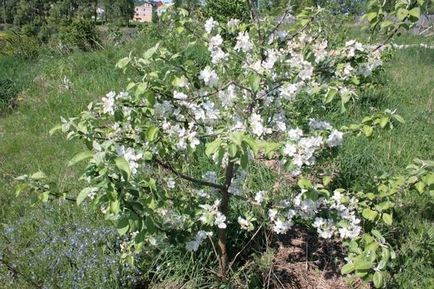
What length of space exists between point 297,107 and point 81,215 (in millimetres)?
1763

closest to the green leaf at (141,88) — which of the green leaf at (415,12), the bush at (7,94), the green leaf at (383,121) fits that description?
the green leaf at (383,121)

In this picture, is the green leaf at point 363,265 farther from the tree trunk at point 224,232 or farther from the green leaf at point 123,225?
the green leaf at point 123,225

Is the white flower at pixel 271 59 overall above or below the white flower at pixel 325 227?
above

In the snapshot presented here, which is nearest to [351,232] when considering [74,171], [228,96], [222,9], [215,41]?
[228,96]

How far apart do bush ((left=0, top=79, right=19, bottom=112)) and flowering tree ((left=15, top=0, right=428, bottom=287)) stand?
4.87 metres

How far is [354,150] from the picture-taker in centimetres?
370

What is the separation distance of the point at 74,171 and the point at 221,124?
2.53 metres

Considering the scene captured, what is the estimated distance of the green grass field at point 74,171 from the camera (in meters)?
2.67

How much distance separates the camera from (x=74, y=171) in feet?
13.7

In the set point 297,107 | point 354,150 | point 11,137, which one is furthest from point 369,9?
point 11,137

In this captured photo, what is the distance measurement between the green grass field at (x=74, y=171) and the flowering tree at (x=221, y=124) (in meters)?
0.54

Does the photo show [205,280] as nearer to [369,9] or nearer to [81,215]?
[81,215]

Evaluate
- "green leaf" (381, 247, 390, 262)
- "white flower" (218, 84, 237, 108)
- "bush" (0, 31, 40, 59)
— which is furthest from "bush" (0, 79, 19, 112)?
"green leaf" (381, 247, 390, 262)

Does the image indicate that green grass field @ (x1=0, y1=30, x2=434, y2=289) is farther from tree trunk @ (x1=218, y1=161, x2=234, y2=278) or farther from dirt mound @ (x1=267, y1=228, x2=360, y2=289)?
tree trunk @ (x1=218, y1=161, x2=234, y2=278)
